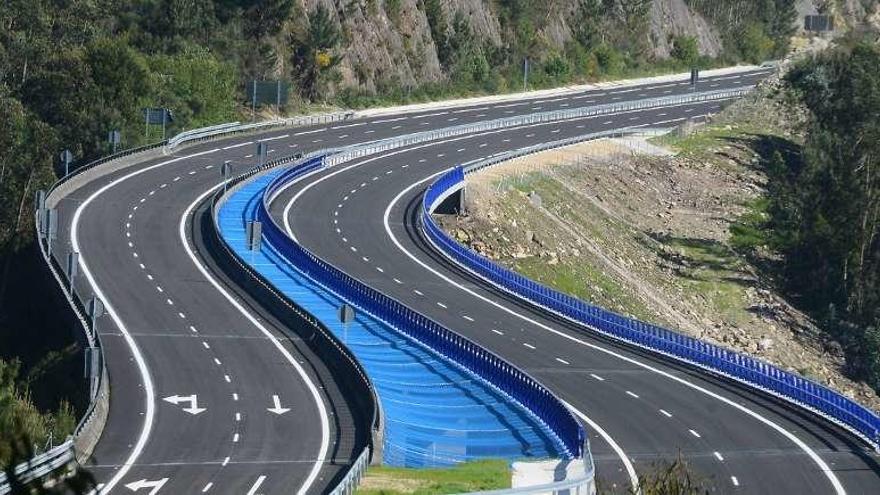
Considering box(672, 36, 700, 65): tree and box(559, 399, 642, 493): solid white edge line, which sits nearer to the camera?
box(559, 399, 642, 493): solid white edge line

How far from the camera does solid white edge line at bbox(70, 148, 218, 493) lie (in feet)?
123

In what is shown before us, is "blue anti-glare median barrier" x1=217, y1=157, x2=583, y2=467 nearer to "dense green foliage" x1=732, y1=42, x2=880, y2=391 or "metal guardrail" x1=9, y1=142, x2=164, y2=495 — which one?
"metal guardrail" x1=9, y1=142, x2=164, y2=495

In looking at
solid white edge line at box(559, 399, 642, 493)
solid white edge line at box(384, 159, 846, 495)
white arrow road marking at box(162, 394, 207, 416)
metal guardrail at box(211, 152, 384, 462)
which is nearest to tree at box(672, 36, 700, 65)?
metal guardrail at box(211, 152, 384, 462)

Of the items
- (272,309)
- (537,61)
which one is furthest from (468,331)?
(537,61)

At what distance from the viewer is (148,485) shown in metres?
35.6

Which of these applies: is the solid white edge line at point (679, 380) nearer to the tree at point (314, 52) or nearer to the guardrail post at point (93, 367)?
the guardrail post at point (93, 367)

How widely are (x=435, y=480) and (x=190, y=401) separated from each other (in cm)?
1054

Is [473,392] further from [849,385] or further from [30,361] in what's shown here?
[849,385]

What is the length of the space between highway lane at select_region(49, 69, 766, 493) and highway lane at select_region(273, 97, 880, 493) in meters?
6.98

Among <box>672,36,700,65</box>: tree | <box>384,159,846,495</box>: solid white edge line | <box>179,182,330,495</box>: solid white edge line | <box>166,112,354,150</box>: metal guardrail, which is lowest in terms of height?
<box>384,159,846,495</box>: solid white edge line

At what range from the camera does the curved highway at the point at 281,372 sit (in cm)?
3966

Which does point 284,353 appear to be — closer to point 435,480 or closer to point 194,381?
point 194,381

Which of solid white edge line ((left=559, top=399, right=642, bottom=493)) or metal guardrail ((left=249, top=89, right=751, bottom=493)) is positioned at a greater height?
metal guardrail ((left=249, top=89, right=751, bottom=493))

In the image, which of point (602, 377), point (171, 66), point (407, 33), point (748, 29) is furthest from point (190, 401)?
point (748, 29)
